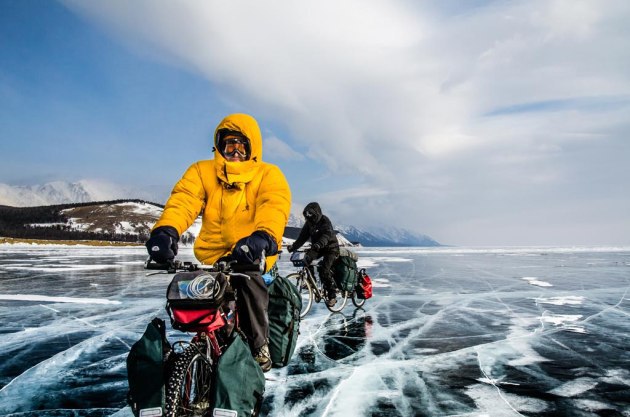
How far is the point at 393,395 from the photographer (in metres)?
4.11

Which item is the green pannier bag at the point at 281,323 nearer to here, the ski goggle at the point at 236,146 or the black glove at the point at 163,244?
the black glove at the point at 163,244

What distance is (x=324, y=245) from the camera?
8.46 meters

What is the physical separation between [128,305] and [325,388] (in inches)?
269

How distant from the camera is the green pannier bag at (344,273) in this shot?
888 centimetres

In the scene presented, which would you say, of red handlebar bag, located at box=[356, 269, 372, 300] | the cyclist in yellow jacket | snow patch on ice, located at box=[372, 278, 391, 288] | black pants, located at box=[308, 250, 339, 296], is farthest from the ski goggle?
snow patch on ice, located at box=[372, 278, 391, 288]

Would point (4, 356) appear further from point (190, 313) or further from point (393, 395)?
point (393, 395)

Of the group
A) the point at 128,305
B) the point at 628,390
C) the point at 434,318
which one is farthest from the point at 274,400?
the point at 128,305

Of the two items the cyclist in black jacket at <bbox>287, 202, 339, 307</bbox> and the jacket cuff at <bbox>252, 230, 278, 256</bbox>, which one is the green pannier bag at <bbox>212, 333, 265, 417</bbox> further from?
the cyclist in black jacket at <bbox>287, 202, 339, 307</bbox>

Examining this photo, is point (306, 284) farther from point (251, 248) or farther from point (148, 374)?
point (148, 374)

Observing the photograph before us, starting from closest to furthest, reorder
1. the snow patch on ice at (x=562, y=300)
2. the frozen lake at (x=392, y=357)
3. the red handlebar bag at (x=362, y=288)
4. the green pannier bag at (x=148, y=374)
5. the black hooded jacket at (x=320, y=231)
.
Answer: the green pannier bag at (x=148, y=374), the frozen lake at (x=392, y=357), the black hooded jacket at (x=320, y=231), the red handlebar bag at (x=362, y=288), the snow patch on ice at (x=562, y=300)

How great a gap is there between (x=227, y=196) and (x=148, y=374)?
1478 mm

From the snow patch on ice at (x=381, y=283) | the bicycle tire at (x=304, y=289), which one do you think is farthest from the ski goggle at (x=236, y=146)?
the snow patch on ice at (x=381, y=283)

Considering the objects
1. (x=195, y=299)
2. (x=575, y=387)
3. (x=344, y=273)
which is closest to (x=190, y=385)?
(x=195, y=299)

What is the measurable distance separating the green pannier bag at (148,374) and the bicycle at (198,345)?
6 cm
